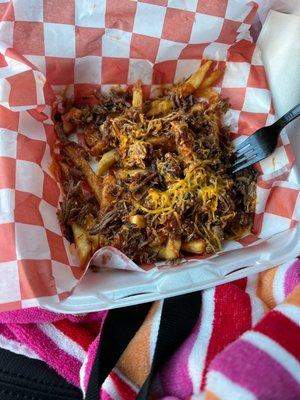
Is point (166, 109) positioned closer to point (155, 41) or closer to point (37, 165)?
point (155, 41)

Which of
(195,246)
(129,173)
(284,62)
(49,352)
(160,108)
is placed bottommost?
(49,352)

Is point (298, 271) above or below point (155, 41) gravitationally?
below

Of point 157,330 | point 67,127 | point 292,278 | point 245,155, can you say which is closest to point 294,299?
point 292,278

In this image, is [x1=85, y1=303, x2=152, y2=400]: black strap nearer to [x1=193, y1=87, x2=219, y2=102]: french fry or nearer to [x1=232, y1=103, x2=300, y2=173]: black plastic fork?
[x1=232, y1=103, x2=300, y2=173]: black plastic fork

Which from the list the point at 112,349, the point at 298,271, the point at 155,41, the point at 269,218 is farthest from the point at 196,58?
the point at 112,349

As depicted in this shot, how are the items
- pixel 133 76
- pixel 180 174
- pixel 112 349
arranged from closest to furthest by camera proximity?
pixel 112 349, pixel 180 174, pixel 133 76

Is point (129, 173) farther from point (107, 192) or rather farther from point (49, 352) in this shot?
point (49, 352)
